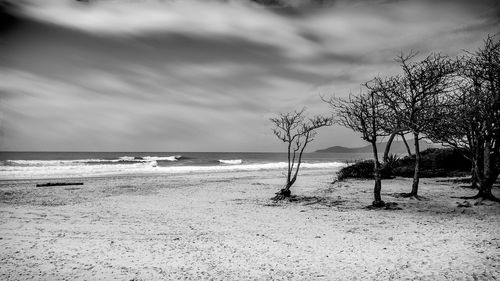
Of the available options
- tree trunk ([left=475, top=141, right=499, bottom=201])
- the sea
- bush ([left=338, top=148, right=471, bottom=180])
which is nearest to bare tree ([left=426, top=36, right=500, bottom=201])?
tree trunk ([left=475, top=141, right=499, bottom=201])

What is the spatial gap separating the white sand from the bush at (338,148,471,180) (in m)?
9.77

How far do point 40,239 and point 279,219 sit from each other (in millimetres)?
6042

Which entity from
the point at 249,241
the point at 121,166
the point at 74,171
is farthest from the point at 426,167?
the point at 121,166

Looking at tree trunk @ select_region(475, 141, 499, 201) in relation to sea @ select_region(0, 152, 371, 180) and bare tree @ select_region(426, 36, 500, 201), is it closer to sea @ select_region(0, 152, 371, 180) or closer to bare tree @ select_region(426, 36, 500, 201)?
bare tree @ select_region(426, 36, 500, 201)

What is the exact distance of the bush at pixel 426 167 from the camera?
842 inches

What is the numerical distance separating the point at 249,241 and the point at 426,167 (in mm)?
21131

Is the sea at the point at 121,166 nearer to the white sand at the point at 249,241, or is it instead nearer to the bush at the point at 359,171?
the bush at the point at 359,171

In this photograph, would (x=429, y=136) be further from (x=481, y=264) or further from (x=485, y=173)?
(x=481, y=264)

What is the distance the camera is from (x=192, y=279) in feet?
16.0

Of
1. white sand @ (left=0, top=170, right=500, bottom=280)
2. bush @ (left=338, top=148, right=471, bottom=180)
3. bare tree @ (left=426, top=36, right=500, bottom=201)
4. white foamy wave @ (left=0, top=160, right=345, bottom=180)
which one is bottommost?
white sand @ (left=0, top=170, right=500, bottom=280)

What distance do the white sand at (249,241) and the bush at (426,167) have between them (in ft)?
32.1

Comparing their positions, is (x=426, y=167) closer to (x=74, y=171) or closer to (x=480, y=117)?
(x=480, y=117)

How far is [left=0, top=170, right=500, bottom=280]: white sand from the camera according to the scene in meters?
5.14

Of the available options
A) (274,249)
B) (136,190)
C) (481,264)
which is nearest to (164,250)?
(274,249)
